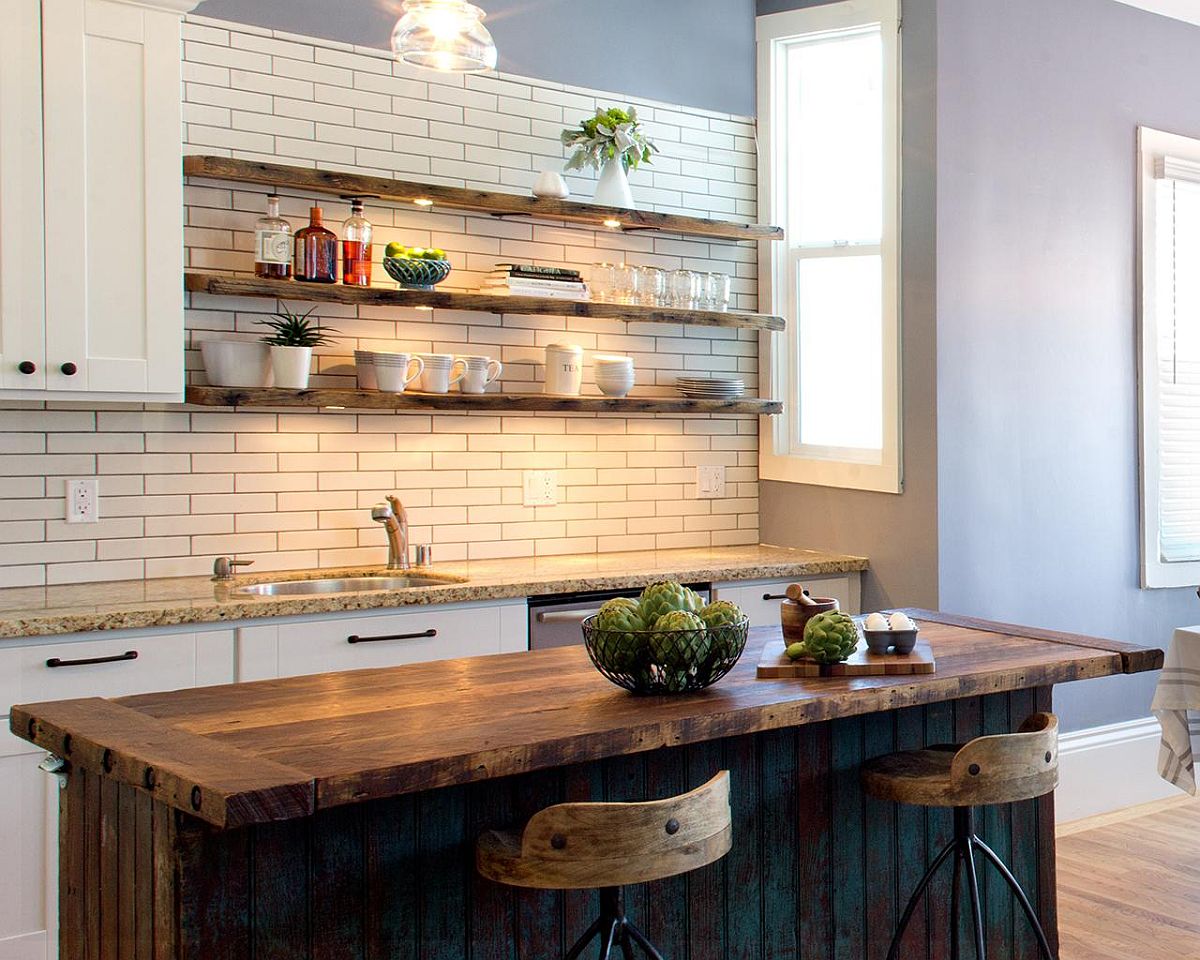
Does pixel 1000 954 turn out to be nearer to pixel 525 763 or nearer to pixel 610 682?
pixel 610 682

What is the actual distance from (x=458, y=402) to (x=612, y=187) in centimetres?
99

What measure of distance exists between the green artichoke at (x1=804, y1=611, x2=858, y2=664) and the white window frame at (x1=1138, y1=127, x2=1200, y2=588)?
3.02 meters

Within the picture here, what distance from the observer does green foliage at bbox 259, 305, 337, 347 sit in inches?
156

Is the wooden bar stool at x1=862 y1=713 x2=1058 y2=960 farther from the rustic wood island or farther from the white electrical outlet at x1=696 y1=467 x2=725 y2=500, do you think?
the white electrical outlet at x1=696 y1=467 x2=725 y2=500

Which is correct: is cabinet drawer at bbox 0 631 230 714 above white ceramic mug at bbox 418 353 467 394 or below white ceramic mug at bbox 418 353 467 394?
below

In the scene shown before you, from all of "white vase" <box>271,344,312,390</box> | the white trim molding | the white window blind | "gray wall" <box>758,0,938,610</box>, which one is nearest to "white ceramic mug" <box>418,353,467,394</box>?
"white vase" <box>271,344,312,390</box>

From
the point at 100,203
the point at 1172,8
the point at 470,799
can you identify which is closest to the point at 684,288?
the point at 100,203

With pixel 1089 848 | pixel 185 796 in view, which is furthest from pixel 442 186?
pixel 1089 848

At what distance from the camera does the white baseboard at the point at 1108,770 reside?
4777 mm

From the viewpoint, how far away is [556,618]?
3.93 meters

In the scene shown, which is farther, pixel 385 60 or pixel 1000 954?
pixel 385 60

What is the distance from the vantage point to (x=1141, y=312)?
5039 millimetres

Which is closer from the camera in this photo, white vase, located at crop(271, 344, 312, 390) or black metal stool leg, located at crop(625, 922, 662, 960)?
black metal stool leg, located at crop(625, 922, 662, 960)

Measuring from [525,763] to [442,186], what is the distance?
2.67 m
